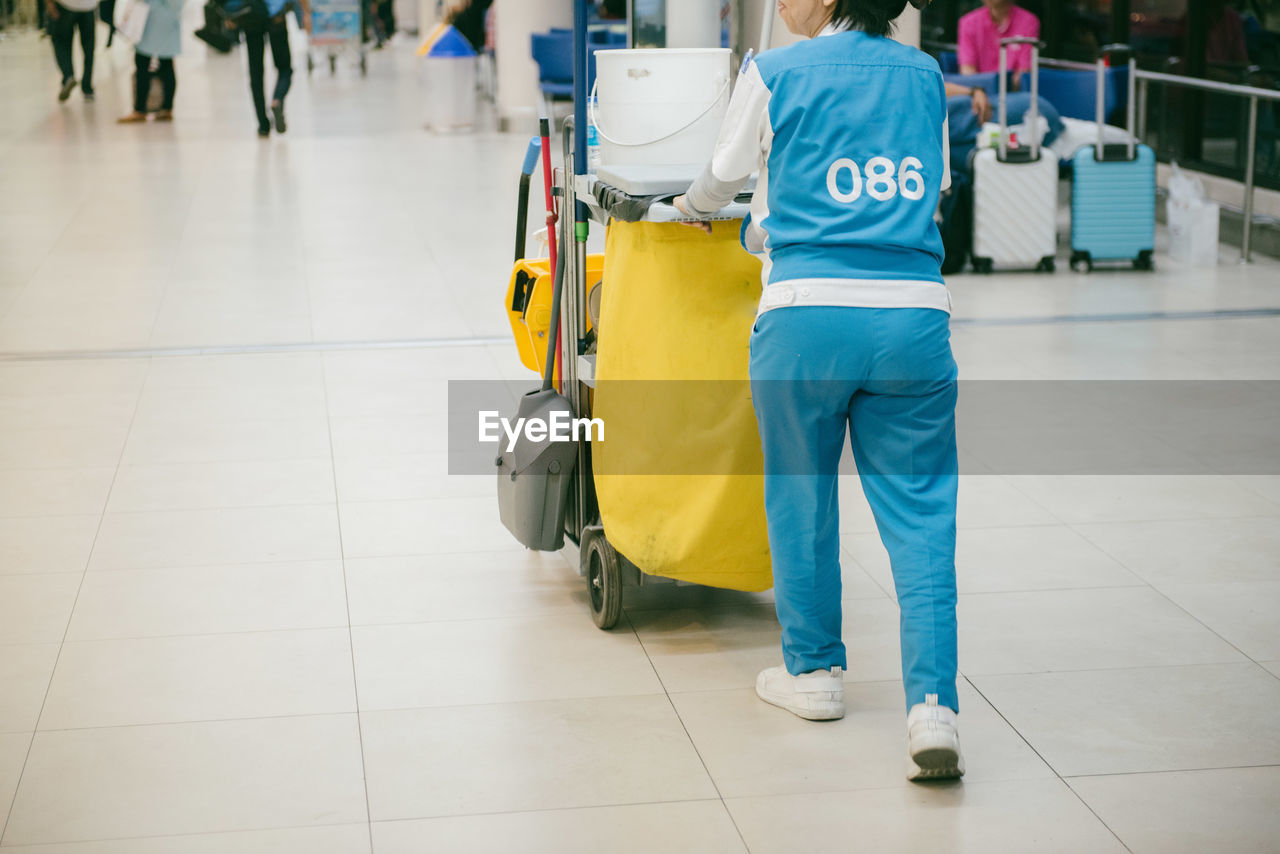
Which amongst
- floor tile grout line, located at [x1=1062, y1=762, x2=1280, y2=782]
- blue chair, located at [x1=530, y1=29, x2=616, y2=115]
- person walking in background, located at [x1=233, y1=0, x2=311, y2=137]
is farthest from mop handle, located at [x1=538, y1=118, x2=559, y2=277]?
person walking in background, located at [x1=233, y1=0, x2=311, y2=137]

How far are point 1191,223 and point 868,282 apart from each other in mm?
5499

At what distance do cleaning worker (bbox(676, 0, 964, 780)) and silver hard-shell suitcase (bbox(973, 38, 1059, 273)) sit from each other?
4.56m

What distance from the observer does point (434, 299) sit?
6691 mm

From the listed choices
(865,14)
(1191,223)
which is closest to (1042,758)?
(865,14)

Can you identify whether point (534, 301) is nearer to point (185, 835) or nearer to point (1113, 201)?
point (185, 835)

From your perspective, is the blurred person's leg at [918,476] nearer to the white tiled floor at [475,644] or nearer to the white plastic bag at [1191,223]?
the white tiled floor at [475,644]

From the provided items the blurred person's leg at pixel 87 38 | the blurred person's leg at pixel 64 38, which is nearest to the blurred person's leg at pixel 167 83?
the blurred person's leg at pixel 64 38

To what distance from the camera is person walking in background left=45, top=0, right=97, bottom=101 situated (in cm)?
1523

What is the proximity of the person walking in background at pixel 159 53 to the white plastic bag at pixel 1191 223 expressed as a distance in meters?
9.35

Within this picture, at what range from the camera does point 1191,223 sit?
7379mm

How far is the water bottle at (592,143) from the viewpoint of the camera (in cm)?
333

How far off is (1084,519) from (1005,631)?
2.69ft

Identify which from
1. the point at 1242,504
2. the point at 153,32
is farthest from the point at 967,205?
the point at 153,32

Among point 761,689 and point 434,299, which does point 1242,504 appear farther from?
point 434,299
